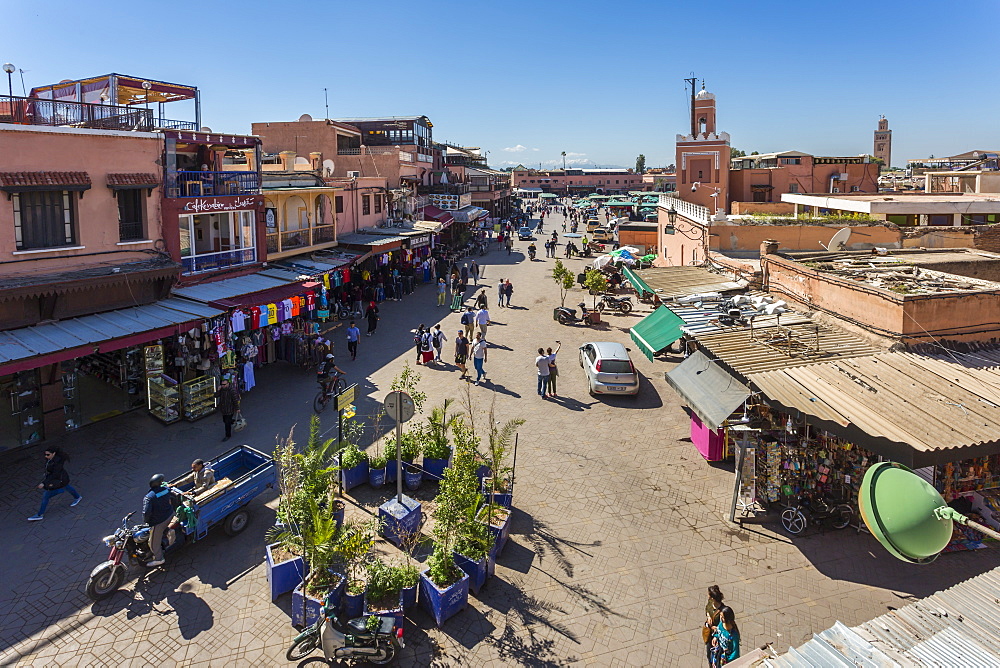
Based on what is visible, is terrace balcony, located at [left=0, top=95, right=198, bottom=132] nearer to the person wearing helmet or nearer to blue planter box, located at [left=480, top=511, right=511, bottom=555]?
the person wearing helmet

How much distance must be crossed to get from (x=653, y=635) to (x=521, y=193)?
112165 mm

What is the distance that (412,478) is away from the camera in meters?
10.8

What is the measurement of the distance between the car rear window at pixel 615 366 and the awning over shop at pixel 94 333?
8.88 m

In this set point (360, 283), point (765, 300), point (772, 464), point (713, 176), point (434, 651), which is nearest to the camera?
point (434, 651)

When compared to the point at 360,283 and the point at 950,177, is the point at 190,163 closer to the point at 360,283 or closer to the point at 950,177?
the point at 360,283

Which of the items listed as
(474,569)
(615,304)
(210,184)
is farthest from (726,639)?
(615,304)

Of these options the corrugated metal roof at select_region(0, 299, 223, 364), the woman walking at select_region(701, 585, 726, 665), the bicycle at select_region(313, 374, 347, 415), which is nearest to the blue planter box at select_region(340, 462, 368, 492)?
the bicycle at select_region(313, 374, 347, 415)

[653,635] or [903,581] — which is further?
[903,581]

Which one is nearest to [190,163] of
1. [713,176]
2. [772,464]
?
Answer: [772,464]

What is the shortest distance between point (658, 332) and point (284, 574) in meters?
9.71

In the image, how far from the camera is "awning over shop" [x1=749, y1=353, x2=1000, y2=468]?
323 inches

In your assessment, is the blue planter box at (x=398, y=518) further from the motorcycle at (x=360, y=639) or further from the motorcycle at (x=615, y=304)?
the motorcycle at (x=615, y=304)

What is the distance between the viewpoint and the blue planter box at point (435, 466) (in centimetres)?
1096

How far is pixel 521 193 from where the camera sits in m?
116
